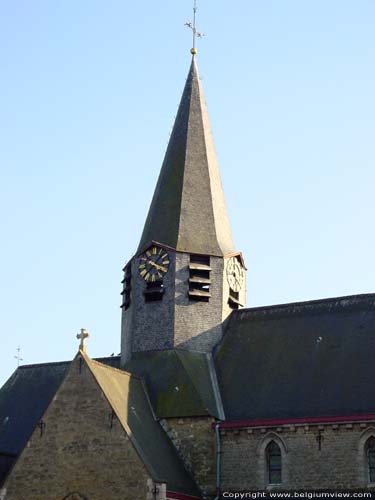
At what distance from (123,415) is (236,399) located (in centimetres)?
433

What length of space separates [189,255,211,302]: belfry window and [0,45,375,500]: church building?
1.9 inches

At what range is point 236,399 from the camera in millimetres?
32688

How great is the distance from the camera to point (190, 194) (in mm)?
37375

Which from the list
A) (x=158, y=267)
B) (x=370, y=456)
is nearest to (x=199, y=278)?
(x=158, y=267)

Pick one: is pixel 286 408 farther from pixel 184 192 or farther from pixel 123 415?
pixel 184 192

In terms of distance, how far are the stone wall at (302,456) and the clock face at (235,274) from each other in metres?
6.56

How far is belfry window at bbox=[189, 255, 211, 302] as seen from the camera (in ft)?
116

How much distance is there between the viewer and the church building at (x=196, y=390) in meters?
29.8

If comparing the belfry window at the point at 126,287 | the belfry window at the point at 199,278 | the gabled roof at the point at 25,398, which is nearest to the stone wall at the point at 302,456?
the belfry window at the point at 199,278

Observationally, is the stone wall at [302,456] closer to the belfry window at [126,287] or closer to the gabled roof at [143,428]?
the gabled roof at [143,428]

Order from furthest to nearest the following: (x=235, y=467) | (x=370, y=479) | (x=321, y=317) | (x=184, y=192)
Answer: (x=184, y=192)
(x=321, y=317)
(x=235, y=467)
(x=370, y=479)

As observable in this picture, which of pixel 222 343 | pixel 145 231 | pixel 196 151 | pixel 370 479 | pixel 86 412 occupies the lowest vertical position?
pixel 370 479

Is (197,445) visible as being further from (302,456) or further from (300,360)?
(300,360)

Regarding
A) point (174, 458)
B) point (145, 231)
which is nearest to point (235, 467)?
point (174, 458)
